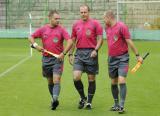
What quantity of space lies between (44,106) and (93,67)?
1.26m

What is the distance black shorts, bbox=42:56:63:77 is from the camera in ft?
37.5

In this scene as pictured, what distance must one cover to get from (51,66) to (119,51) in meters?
1.41

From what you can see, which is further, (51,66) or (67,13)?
(67,13)

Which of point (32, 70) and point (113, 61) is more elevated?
point (113, 61)

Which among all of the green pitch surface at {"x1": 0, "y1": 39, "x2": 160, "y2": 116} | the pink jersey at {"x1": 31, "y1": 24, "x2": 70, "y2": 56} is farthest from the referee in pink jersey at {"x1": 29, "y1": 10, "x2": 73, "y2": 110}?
the green pitch surface at {"x1": 0, "y1": 39, "x2": 160, "y2": 116}

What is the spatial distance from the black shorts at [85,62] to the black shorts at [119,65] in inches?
17.4

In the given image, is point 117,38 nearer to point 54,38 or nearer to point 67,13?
point 54,38

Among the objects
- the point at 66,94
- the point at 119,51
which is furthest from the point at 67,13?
the point at 119,51

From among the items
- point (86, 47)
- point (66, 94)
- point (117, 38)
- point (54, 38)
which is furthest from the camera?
point (66, 94)

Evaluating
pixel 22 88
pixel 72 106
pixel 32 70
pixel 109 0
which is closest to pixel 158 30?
pixel 109 0

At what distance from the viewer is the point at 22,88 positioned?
1463cm

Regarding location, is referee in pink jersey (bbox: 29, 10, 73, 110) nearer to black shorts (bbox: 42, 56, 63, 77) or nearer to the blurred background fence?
black shorts (bbox: 42, 56, 63, 77)

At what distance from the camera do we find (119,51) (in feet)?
36.6

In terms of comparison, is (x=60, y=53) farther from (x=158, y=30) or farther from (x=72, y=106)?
(x=158, y=30)
